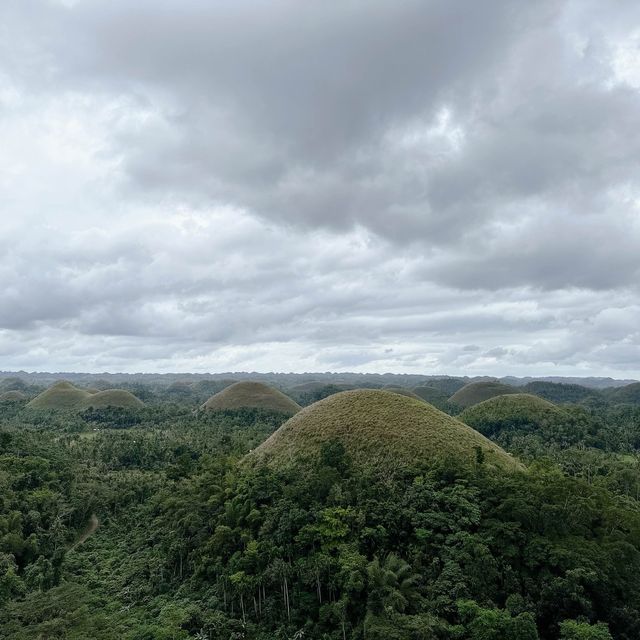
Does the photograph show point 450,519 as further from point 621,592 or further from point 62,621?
point 62,621

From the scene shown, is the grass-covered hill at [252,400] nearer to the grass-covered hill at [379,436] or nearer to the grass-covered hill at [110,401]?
the grass-covered hill at [110,401]

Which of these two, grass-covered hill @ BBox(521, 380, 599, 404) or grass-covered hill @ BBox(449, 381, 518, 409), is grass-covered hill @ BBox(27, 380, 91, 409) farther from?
grass-covered hill @ BBox(521, 380, 599, 404)

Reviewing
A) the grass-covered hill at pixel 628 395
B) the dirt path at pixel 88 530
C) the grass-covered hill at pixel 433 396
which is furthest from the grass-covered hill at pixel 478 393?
the dirt path at pixel 88 530

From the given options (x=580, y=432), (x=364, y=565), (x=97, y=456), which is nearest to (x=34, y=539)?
(x=364, y=565)

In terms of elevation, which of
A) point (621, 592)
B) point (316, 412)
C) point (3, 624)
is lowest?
point (3, 624)

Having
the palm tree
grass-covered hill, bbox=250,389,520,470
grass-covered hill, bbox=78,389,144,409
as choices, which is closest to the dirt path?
grass-covered hill, bbox=250,389,520,470

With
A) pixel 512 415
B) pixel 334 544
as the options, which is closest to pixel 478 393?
pixel 512 415
